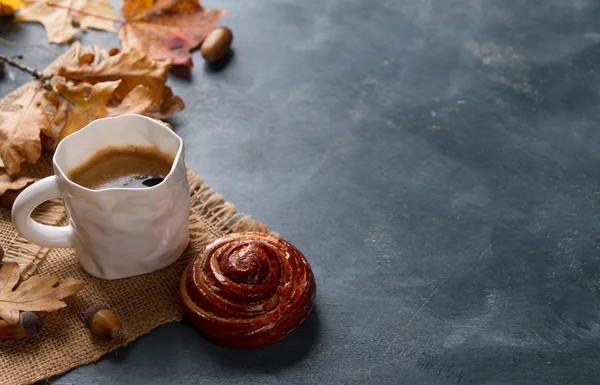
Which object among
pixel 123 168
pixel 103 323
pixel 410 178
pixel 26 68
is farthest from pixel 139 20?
pixel 103 323

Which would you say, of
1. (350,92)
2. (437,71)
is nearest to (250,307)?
(350,92)

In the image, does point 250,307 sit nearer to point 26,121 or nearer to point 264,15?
point 26,121

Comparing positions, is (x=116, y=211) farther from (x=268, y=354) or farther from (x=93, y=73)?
(x=93, y=73)

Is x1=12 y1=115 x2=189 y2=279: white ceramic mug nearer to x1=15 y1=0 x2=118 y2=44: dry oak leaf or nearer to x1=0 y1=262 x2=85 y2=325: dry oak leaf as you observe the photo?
x1=0 y1=262 x2=85 y2=325: dry oak leaf

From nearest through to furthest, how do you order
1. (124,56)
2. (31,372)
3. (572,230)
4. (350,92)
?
(31,372) < (572,230) < (124,56) < (350,92)

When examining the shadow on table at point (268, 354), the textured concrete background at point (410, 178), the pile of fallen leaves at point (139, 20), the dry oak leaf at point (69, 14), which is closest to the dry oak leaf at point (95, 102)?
the textured concrete background at point (410, 178)

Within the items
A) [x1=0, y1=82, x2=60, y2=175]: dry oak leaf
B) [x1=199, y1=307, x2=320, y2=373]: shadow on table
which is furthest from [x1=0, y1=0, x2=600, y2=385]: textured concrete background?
[x1=0, y1=82, x2=60, y2=175]: dry oak leaf

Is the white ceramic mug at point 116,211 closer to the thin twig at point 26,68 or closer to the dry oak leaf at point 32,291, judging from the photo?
the dry oak leaf at point 32,291
